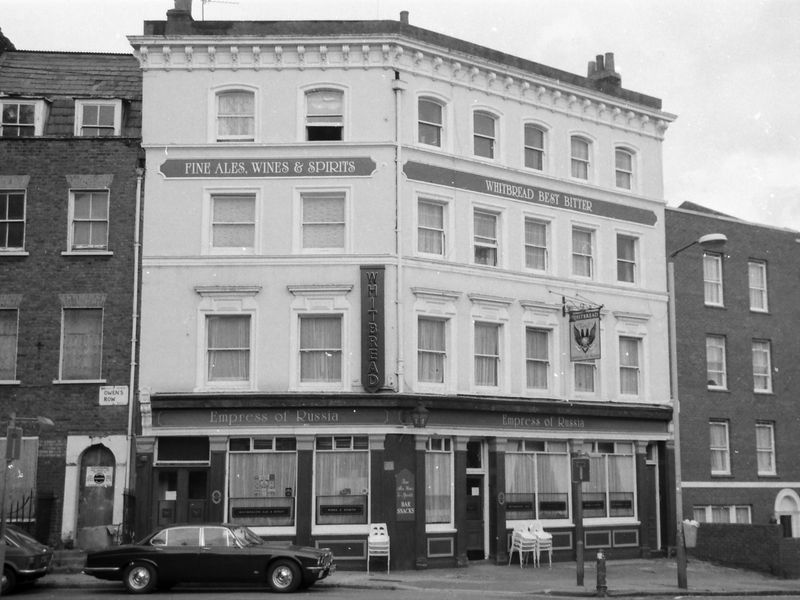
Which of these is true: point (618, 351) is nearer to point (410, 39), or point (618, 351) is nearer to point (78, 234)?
point (410, 39)

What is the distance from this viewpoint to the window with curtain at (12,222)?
99.0 ft

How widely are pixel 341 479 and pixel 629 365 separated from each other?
34.5 feet

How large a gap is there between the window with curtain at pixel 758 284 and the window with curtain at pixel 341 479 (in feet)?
53.0

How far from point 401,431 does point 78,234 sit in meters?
10.1

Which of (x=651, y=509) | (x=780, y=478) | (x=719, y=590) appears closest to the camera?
(x=719, y=590)

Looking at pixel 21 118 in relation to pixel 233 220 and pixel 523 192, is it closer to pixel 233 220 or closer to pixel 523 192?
pixel 233 220

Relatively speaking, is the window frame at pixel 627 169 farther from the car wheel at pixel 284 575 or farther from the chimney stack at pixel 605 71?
the car wheel at pixel 284 575

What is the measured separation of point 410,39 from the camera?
30656mm

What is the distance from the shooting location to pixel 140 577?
920 inches

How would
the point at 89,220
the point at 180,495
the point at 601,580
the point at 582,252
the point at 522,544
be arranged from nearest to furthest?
the point at 601,580 < the point at 180,495 < the point at 89,220 < the point at 522,544 < the point at 582,252

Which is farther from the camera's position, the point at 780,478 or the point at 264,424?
the point at 780,478

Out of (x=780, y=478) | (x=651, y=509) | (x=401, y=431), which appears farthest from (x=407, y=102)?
(x=780, y=478)

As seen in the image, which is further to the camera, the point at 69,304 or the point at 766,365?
the point at 766,365

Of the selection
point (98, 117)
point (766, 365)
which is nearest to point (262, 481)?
point (98, 117)
